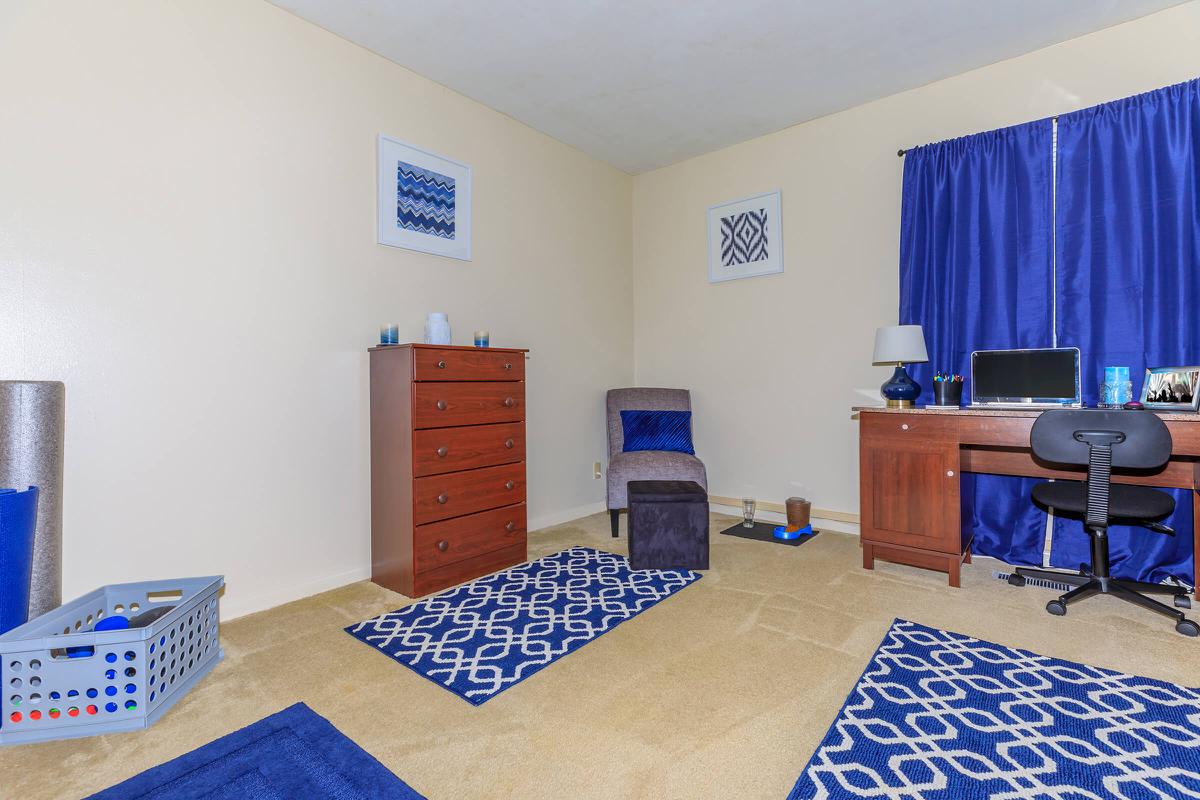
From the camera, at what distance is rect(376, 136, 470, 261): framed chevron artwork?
307cm

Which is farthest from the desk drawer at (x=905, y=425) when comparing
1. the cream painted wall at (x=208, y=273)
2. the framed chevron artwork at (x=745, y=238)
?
the cream painted wall at (x=208, y=273)

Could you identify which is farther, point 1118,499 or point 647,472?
point 647,472

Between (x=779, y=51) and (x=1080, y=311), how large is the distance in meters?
2.01

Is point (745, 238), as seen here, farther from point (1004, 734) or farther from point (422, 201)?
point (1004, 734)

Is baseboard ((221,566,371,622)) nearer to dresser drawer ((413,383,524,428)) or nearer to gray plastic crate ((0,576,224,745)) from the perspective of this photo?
gray plastic crate ((0,576,224,745))

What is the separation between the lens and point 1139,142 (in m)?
2.75

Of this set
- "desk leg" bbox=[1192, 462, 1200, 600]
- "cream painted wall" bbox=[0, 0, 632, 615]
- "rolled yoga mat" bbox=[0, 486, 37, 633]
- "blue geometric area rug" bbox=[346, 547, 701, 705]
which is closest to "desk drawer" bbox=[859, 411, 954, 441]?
"desk leg" bbox=[1192, 462, 1200, 600]

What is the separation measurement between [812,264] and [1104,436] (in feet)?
6.55

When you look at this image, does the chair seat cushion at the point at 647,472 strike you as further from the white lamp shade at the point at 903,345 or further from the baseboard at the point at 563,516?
the white lamp shade at the point at 903,345

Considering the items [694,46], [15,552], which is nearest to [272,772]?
[15,552]

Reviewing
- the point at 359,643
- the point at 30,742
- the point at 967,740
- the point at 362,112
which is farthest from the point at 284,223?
the point at 967,740

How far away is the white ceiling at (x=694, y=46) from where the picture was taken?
8.84ft

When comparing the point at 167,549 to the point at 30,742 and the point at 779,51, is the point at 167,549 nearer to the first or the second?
the point at 30,742

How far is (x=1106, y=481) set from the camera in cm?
233
